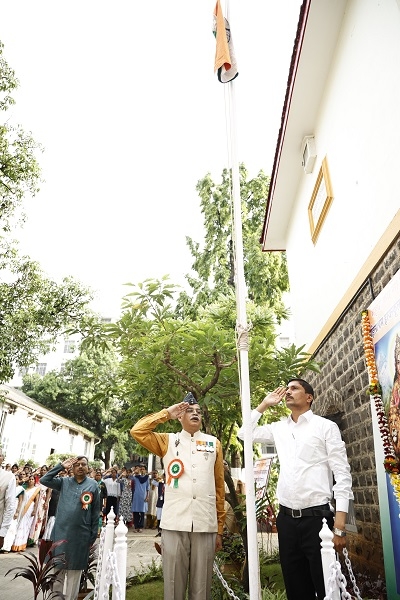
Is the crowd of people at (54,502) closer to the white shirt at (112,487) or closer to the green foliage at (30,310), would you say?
the white shirt at (112,487)

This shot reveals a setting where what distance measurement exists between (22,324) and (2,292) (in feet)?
3.04

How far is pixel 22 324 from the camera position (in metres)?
11.3

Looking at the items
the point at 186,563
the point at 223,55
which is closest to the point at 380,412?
the point at 186,563

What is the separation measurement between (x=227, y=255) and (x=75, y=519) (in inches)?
474

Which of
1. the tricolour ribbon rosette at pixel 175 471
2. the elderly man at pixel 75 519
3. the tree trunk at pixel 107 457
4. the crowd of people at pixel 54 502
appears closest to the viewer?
the tricolour ribbon rosette at pixel 175 471

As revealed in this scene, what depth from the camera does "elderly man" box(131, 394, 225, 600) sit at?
3.70 meters

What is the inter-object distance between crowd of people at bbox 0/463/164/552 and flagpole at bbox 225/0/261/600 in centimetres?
471

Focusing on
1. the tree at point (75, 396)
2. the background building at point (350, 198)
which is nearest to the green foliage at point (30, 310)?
the background building at point (350, 198)

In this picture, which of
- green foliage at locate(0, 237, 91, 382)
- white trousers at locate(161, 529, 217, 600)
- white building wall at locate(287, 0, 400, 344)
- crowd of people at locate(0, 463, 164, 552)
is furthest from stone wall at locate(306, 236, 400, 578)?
green foliage at locate(0, 237, 91, 382)

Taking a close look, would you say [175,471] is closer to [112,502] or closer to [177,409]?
[177,409]

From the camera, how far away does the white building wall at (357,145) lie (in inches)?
166

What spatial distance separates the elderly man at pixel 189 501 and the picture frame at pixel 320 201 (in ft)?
11.9

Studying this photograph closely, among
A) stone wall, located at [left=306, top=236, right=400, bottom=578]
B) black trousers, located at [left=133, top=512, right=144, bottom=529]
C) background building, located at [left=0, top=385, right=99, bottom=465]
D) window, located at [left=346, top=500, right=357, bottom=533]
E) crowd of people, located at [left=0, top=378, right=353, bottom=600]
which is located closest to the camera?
crowd of people, located at [left=0, top=378, right=353, bottom=600]

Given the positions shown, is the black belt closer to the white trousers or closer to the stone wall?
the white trousers
